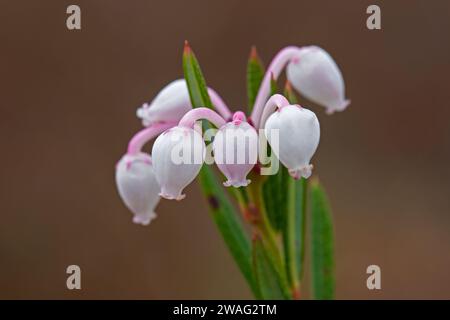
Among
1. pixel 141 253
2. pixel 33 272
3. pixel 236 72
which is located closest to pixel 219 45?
pixel 236 72

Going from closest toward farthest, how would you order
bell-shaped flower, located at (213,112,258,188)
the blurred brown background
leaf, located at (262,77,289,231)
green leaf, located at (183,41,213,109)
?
bell-shaped flower, located at (213,112,258,188)
green leaf, located at (183,41,213,109)
leaf, located at (262,77,289,231)
the blurred brown background

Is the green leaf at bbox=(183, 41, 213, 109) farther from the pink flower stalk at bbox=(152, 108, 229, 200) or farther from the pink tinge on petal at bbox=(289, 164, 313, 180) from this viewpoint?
the pink tinge on petal at bbox=(289, 164, 313, 180)

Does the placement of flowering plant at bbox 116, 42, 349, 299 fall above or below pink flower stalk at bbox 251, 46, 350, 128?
below

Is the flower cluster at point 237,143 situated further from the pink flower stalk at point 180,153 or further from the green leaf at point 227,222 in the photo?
the green leaf at point 227,222

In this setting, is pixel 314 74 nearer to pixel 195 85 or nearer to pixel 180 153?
pixel 195 85

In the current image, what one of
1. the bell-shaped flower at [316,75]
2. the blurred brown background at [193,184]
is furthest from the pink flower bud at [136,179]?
the blurred brown background at [193,184]

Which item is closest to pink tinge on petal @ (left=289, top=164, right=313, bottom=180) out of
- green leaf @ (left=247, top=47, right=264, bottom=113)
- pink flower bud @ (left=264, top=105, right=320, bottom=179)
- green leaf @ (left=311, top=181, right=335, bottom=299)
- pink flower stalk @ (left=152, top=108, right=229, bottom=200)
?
pink flower bud @ (left=264, top=105, right=320, bottom=179)

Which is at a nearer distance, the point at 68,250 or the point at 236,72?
the point at 68,250
